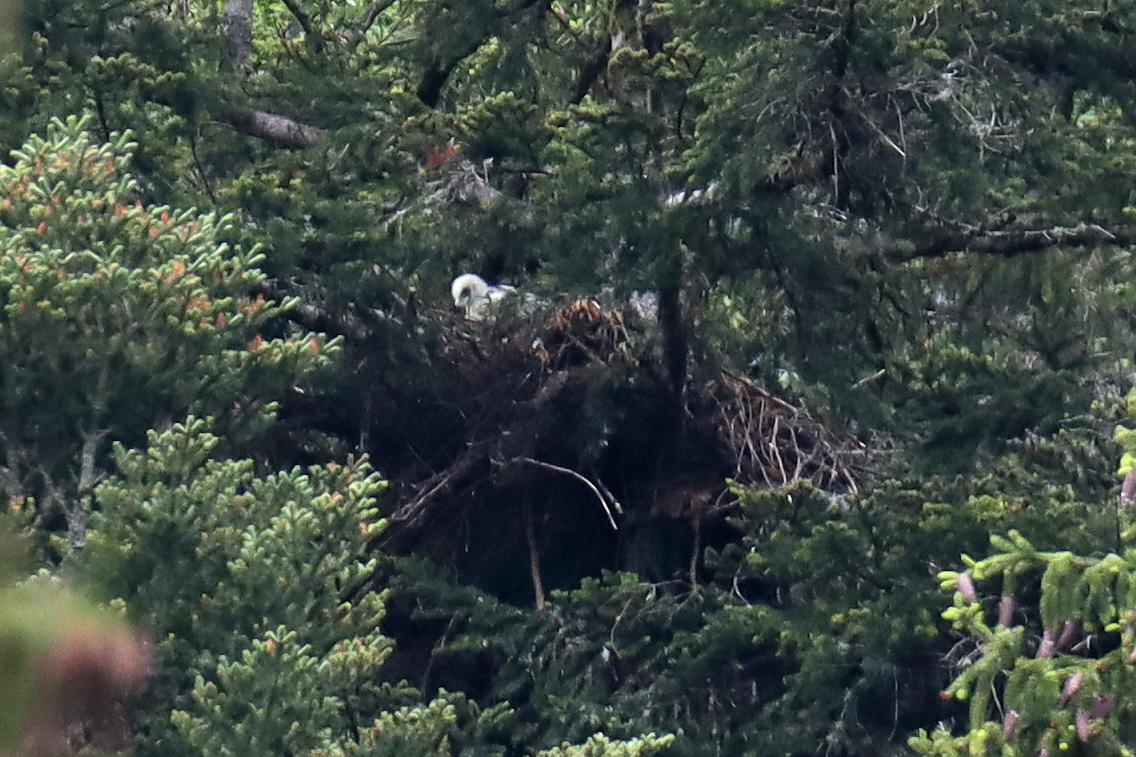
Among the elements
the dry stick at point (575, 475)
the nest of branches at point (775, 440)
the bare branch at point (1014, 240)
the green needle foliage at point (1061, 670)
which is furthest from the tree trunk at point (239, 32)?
the green needle foliage at point (1061, 670)

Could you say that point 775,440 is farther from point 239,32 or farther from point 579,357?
point 239,32

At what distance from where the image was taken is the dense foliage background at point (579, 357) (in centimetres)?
450

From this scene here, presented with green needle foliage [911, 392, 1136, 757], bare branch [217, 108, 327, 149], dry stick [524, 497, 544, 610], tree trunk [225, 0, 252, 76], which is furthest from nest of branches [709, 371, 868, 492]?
tree trunk [225, 0, 252, 76]

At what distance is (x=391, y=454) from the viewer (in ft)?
23.8

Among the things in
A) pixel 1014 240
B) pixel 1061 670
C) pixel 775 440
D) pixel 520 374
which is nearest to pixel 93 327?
pixel 520 374

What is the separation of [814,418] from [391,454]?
2.01m

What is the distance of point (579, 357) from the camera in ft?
22.8

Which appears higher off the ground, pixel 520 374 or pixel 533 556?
pixel 520 374

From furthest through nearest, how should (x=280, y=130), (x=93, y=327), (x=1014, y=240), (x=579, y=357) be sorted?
(x=280, y=130) → (x=579, y=357) → (x=1014, y=240) → (x=93, y=327)

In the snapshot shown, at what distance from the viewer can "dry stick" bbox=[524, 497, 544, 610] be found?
6992mm

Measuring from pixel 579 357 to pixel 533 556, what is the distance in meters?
0.98

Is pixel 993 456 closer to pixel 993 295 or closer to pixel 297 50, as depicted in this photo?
pixel 993 295

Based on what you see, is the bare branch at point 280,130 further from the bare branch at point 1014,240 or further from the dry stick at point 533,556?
the bare branch at point 1014,240

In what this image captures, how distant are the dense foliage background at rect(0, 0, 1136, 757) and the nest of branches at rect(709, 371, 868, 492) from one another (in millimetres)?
19
